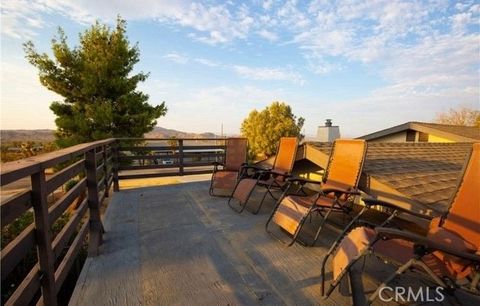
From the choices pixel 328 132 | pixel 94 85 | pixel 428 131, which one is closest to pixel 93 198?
pixel 94 85

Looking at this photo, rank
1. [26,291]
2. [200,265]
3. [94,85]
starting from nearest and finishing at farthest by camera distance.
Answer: [26,291] → [200,265] → [94,85]

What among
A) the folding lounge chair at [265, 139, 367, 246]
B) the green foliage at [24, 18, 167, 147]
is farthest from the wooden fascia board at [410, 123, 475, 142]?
the green foliage at [24, 18, 167, 147]

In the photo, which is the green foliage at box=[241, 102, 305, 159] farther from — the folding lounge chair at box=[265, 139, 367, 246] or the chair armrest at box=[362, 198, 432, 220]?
the chair armrest at box=[362, 198, 432, 220]

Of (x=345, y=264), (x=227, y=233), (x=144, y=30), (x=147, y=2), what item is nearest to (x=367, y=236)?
(x=345, y=264)

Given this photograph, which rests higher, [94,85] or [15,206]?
[94,85]

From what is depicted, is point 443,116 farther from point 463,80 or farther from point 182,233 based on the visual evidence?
point 182,233

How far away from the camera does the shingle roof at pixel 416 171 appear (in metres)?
3.07

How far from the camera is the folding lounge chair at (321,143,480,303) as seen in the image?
5.34 feet

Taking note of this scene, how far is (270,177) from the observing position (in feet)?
16.9

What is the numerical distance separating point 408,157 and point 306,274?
369cm

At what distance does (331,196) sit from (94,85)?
1081 cm

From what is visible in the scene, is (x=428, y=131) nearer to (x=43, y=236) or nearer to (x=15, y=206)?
(x=43, y=236)

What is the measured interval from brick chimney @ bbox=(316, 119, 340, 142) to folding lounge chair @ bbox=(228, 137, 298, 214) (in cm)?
732

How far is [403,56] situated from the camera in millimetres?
11547
